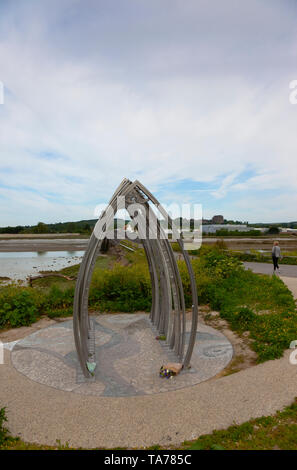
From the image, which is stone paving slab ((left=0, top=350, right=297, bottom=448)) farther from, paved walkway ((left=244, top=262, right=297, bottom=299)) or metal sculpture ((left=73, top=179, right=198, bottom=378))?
paved walkway ((left=244, top=262, right=297, bottom=299))

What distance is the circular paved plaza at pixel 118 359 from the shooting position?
4.96 metres

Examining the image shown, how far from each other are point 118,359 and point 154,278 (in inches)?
99.4

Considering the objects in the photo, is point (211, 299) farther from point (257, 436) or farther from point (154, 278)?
point (257, 436)

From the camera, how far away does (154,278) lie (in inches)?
313

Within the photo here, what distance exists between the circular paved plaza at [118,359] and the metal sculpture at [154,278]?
0.75 ft

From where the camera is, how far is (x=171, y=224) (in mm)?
5262

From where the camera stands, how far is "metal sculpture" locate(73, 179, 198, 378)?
515 centimetres

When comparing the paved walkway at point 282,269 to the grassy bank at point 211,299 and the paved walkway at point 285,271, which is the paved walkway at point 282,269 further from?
the grassy bank at point 211,299

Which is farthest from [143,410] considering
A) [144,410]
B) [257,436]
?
[257,436]

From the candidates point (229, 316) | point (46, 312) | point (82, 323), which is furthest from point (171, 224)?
point (46, 312)

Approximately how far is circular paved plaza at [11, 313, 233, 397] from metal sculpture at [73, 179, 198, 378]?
0.23m
